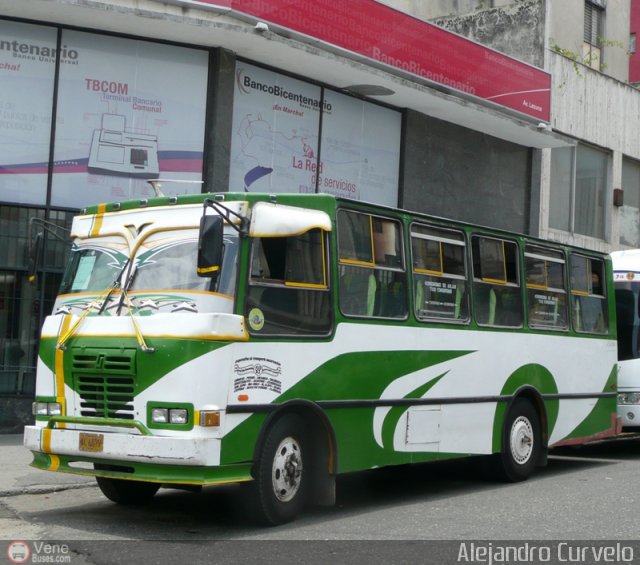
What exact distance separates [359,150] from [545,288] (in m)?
7.00

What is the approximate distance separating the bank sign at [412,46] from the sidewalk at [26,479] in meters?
6.83

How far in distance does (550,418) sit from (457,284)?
8.03 feet

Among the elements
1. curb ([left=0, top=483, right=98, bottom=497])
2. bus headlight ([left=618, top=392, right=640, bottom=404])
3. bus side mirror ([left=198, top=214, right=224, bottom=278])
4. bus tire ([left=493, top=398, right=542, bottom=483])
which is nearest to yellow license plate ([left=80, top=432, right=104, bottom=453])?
bus side mirror ([left=198, top=214, right=224, bottom=278])

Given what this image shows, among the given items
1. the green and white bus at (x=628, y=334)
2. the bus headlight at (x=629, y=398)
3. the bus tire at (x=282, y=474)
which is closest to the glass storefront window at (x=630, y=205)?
the green and white bus at (x=628, y=334)

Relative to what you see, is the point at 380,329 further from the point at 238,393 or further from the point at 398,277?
the point at 238,393

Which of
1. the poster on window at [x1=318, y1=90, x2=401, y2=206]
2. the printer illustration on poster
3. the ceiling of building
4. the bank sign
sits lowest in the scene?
the printer illustration on poster

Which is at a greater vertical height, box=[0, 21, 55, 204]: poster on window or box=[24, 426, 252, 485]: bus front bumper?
box=[0, 21, 55, 204]: poster on window

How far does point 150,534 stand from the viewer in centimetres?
809

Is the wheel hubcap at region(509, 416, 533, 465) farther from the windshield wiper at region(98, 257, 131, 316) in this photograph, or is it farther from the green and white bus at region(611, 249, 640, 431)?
the windshield wiper at region(98, 257, 131, 316)

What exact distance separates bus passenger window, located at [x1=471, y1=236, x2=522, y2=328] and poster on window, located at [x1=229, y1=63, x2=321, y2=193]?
19.2 feet

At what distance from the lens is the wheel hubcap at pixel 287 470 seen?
331 inches

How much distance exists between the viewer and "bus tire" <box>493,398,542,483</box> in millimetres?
11297

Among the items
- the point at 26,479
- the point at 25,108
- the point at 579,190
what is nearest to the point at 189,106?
the point at 25,108

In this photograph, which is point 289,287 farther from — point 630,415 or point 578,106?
point 578,106
